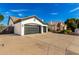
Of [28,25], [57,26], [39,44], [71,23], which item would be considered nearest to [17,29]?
[28,25]

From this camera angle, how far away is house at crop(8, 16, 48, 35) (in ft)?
15.0

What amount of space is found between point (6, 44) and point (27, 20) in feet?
2.63

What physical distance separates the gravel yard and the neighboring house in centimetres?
15

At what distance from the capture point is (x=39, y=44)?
15.1 ft

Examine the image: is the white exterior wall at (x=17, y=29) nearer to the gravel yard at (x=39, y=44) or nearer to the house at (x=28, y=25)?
the house at (x=28, y=25)

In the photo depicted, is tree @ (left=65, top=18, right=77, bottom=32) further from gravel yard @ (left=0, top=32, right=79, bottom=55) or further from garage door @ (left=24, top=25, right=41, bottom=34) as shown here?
garage door @ (left=24, top=25, right=41, bottom=34)

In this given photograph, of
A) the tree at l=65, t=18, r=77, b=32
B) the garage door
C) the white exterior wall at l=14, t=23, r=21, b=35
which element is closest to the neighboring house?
the tree at l=65, t=18, r=77, b=32

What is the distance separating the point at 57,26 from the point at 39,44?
0.66m

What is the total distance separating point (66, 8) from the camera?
14.9 feet

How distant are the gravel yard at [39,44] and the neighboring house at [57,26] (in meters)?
0.15

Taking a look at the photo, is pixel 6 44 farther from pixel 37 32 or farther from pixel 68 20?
pixel 68 20

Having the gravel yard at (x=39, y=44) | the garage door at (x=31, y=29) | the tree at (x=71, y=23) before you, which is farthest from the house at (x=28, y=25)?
the tree at (x=71, y=23)

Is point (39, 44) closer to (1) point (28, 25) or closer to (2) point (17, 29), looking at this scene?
(1) point (28, 25)
